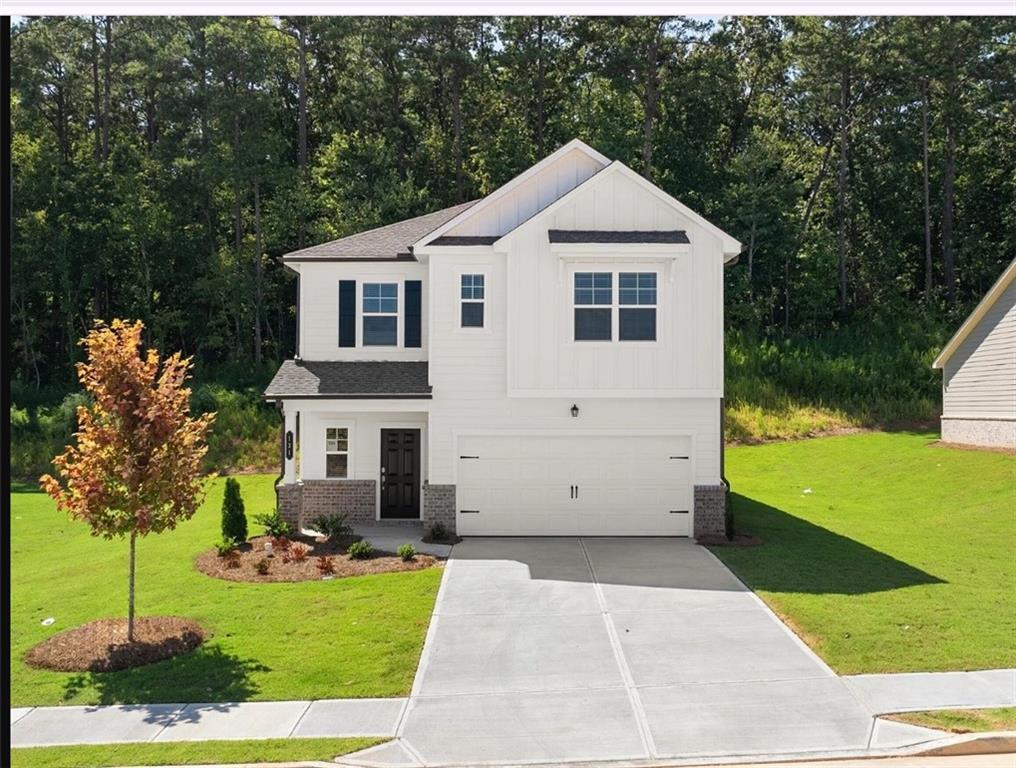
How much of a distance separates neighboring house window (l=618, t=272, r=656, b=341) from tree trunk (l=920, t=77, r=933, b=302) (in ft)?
49.7

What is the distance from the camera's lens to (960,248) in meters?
25.4

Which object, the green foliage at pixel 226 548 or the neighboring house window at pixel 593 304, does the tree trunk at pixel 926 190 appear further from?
the green foliage at pixel 226 548

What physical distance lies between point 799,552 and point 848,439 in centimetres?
856

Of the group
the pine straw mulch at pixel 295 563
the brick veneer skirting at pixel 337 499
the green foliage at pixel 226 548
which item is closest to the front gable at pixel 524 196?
the brick veneer skirting at pixel 337 499

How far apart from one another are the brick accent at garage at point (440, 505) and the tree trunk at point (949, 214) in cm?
1855

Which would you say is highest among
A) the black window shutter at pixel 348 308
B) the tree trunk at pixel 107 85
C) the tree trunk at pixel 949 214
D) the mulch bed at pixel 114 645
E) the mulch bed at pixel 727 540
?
the tree trunk at pixel 107 85

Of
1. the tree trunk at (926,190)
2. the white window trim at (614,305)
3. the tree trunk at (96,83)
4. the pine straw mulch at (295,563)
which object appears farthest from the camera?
the tree trunk at (96,83)

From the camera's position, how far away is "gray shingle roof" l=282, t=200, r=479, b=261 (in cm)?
1465

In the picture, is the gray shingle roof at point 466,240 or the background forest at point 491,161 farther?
the background forest at point 491,161

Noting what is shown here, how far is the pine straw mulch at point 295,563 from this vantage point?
440 inches

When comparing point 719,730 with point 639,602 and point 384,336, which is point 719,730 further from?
point 384,336

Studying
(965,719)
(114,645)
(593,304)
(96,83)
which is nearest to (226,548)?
(114,645)

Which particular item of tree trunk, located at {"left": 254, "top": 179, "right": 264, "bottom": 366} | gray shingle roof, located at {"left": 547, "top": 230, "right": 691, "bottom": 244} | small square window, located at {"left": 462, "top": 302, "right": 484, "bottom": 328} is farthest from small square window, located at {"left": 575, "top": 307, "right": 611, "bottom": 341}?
tree trunk, located at {"left": 254, "top": 179, "right": 264, "bottom": 366}

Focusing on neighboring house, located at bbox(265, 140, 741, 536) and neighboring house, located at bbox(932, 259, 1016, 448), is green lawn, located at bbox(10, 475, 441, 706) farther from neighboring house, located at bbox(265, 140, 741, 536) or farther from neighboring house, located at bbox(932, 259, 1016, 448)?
neighboring house, located at bbox(932, 259, 1016, 448)
